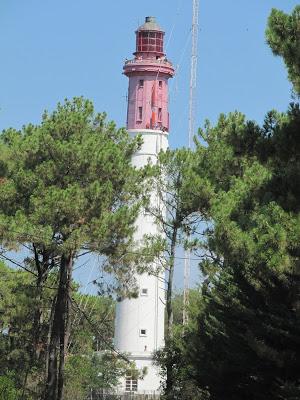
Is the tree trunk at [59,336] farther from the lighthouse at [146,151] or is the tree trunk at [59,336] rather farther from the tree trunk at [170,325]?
Answer: the lighthouse at [146,151]

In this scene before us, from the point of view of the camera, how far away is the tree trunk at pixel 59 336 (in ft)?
117

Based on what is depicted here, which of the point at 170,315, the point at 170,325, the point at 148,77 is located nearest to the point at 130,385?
the point at 148,77

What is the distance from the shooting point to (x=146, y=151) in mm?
55594

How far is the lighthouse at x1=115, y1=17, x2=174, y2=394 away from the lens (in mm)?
55781

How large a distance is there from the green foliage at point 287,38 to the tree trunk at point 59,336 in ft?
54.9

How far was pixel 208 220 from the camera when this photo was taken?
4022cm

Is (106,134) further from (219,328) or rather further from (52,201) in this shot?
(219,328)

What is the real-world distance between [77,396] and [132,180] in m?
15.2

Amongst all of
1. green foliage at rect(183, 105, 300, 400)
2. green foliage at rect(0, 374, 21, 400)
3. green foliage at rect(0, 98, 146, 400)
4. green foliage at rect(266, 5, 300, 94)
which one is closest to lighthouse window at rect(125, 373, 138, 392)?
green foliage at rect(0, 98, 146, 400)

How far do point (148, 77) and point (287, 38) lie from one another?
130ft

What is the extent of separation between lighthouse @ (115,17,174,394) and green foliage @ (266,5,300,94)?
3190cm

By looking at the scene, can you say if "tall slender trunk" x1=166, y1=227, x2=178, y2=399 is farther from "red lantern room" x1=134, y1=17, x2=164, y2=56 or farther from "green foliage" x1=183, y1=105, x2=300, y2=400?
"red lantern room" x1=134, y1=17, x2=164, y2=56

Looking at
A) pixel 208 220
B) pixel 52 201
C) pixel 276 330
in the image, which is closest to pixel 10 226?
pixel 52 201

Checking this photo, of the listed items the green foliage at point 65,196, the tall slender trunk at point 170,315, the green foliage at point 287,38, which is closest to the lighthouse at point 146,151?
the tall slender trunk at point 170,315
